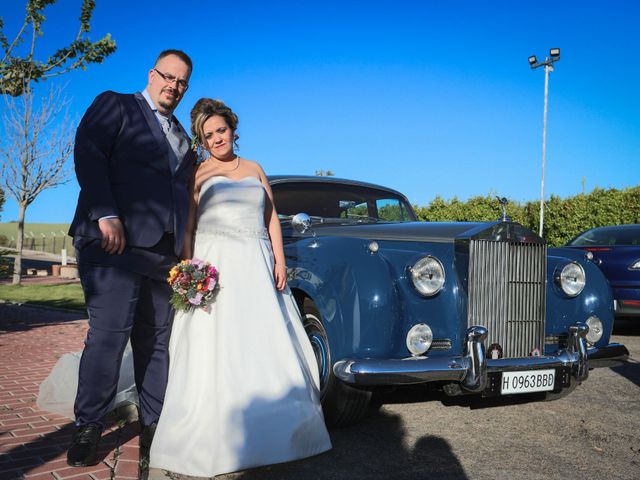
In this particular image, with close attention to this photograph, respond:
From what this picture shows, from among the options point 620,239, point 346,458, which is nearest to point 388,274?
point 346,458

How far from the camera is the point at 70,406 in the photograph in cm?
370

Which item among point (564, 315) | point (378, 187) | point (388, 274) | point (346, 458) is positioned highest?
point (378, 187)

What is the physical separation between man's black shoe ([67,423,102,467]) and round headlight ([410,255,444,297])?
6.38 feet

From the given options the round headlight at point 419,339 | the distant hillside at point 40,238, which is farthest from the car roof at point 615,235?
the distant hillside at point 40,238

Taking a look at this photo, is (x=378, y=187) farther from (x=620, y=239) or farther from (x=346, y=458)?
(x=620, y=239)

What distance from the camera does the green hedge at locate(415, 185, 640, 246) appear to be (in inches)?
585

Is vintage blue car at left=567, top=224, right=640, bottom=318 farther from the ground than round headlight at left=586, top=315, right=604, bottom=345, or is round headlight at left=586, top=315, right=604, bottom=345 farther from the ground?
vintage blue car at left=567, top=224, right=640, bottom=318

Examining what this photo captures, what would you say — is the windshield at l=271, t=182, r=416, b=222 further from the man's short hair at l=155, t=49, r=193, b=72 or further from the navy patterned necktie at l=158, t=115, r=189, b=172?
the man's short hair at l=155, t=49, r=193, b=72

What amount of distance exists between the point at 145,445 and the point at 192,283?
0.93 m

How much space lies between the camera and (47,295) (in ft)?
39.7

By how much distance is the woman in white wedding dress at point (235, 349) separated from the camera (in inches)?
107

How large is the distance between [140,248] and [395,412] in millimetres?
2111

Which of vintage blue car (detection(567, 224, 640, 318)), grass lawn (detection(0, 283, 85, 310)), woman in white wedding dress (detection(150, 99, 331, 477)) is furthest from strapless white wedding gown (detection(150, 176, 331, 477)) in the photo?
grass lawn (detection(0, 283, 85, 310))

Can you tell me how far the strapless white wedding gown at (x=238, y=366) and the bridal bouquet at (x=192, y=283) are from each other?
0.27 feet
